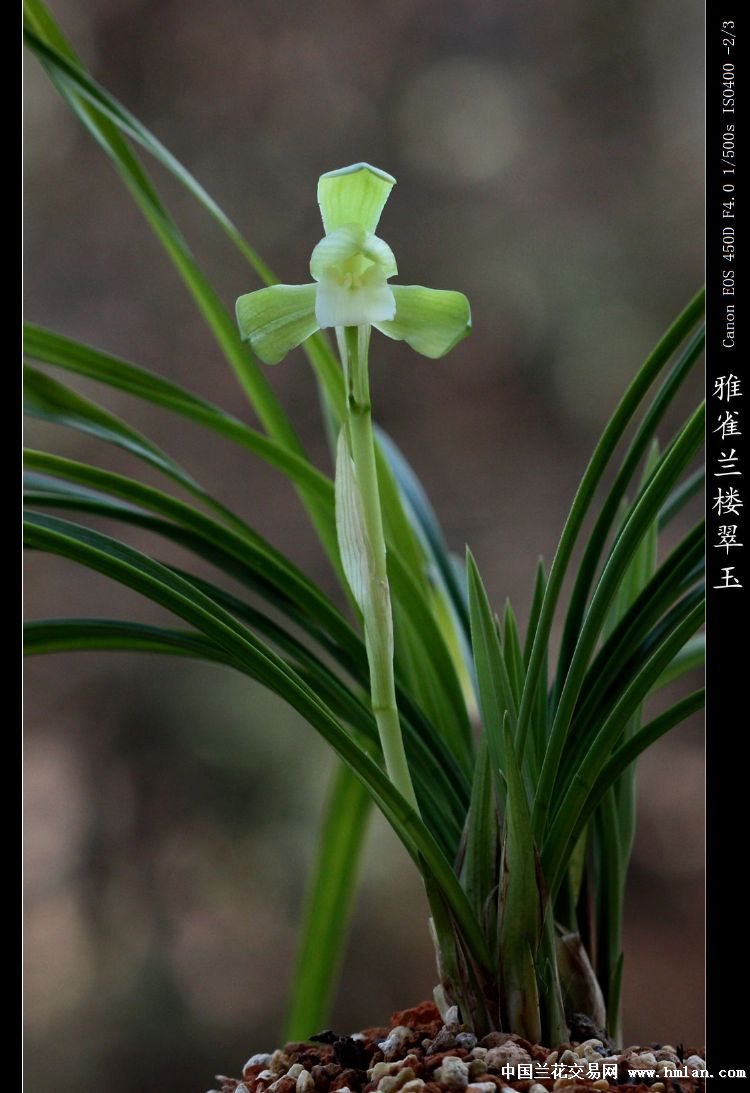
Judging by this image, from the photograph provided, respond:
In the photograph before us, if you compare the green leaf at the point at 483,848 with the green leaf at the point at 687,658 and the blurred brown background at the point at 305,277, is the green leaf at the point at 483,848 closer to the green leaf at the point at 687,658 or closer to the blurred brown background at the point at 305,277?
the green leaf at the point at 687,658

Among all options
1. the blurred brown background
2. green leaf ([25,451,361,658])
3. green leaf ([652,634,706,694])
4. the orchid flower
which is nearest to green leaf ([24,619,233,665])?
green leaf ([25,451,361,658])

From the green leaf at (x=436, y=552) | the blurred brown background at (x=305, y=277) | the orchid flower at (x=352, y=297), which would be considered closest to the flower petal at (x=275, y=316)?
the orchid flower at (x=352, y=297)

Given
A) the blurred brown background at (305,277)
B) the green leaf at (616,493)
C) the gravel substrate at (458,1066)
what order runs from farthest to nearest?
the blurred brown background at (305,277) < the green leaf at (616,493) < the gravel substrate at (458,1066)

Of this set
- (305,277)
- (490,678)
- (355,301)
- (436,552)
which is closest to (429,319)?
(355,301)

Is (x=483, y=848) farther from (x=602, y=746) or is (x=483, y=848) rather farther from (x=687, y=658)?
(x=687, y=658)

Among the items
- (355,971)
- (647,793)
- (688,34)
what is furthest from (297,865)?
(688,34)

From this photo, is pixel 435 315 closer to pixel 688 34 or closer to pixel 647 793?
pixel 647 793

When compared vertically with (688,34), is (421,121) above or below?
below
